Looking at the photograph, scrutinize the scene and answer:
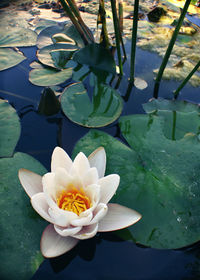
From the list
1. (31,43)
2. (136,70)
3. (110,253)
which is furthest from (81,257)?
(31,43)

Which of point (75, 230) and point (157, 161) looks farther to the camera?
point (157, 161)

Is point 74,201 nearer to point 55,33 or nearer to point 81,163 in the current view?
point 81,163

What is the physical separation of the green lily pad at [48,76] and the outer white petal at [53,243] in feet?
5.38

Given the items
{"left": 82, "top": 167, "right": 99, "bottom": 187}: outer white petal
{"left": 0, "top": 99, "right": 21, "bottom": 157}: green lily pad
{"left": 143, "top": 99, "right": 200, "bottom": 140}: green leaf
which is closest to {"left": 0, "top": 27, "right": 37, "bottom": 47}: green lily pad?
{"left": 0, "top": 99, "right": 21, "bottom": 157}: green lily pad

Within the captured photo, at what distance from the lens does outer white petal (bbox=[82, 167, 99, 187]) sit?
1229 millimetres

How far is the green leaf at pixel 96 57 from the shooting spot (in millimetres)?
2527

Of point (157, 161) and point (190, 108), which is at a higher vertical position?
point (190, 108)

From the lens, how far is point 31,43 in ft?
10.1

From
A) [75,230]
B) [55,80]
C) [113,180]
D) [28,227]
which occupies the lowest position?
[28,227]

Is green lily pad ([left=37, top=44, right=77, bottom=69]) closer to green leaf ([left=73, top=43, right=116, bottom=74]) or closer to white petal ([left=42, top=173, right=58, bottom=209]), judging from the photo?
green leaf ([left=73, top=43, right=116, bottom=74])

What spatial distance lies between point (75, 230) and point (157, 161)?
821 mm

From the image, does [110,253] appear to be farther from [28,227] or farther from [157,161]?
[157,161]

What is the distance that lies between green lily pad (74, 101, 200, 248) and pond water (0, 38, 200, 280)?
10 cm

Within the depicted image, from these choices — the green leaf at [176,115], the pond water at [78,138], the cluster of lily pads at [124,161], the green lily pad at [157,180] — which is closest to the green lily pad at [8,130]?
the cluster of lily pads at [124,161]
